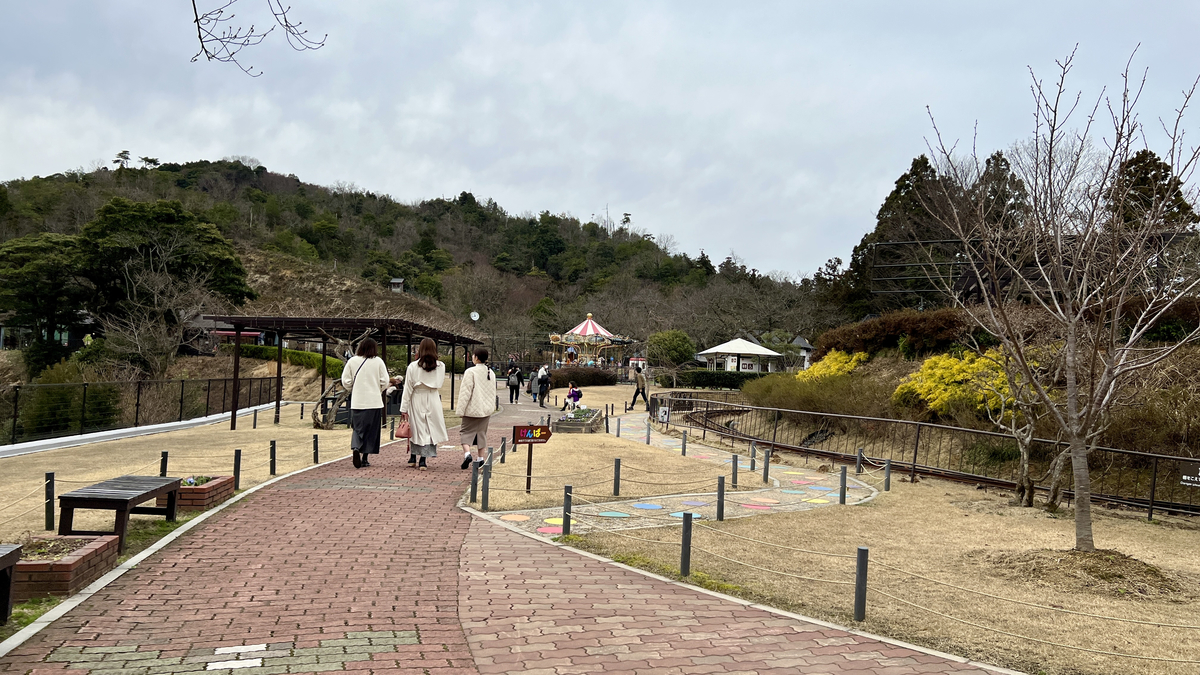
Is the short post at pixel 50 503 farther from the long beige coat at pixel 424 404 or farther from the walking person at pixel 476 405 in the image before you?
the walking person at pixel 476 405

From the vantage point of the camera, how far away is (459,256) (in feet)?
283

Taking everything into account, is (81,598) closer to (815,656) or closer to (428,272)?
(815,656)

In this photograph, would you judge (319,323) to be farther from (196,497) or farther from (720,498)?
(720,498)

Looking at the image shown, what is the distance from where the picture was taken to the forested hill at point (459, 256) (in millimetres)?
56344

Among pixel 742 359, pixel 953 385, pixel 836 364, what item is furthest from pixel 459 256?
pixel 953 385

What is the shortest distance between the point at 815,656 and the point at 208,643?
11.3 ft

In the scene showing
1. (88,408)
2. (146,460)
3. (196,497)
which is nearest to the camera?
(196,497)

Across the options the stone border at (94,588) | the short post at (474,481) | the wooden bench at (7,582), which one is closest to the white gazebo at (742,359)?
the short post at (474,481)

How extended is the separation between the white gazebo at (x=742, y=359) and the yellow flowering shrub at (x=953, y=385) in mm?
18123

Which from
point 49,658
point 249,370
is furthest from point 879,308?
point 49,658

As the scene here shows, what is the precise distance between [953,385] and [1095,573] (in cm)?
1107

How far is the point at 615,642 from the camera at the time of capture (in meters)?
4.60

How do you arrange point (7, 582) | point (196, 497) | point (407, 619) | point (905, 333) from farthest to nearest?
point (905, 333)
point (196, 497)
point (407, 619)
point (7, 582)

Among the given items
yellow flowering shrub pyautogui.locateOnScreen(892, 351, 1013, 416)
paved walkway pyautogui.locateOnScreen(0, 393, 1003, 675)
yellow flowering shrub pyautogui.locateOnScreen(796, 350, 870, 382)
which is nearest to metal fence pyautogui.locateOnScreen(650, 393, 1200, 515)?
yellow flowering shrub pyautogui.locateOnScreen(892, 351, 1013, 416)
